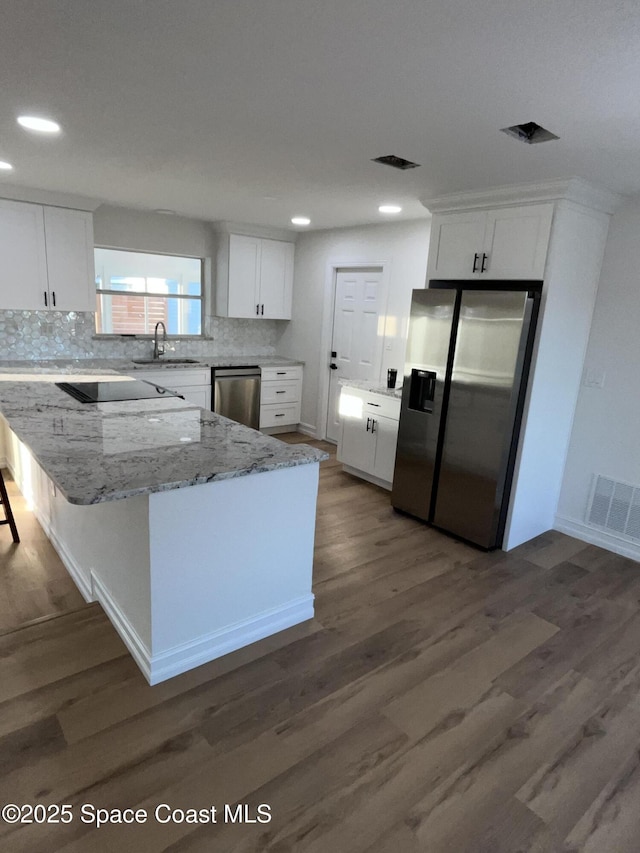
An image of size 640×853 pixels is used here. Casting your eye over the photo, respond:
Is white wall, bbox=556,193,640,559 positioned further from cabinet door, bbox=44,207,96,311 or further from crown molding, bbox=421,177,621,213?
cabinet door, bbox=44,207,96,311

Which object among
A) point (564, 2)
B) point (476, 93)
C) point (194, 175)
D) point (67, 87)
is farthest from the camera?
point (194, 175)

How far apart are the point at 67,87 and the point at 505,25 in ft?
5.41

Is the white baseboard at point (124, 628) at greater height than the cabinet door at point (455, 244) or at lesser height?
lesser

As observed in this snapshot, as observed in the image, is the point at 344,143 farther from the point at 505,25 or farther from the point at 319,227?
the point at 319,227

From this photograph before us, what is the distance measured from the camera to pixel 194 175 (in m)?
3.32

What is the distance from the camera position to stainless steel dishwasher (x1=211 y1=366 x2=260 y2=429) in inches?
217

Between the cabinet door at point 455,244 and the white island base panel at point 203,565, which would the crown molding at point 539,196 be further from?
the white island base panel at point 203,565

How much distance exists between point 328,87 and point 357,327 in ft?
11.5

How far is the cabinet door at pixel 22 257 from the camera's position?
423 centimetres

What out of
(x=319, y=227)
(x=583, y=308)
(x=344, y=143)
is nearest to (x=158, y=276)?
A: (x=319, y=227)

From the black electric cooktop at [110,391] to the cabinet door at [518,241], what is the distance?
7.53 ft

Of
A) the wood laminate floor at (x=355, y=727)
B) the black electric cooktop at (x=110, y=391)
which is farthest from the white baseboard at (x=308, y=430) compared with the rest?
the wood laminate floor at (x=355, y=727)

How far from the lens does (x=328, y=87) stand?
73.9 inches

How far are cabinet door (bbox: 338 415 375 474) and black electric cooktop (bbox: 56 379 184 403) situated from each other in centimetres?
174
